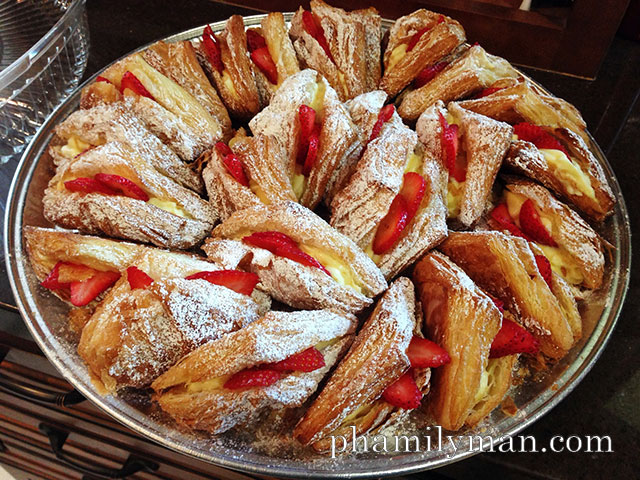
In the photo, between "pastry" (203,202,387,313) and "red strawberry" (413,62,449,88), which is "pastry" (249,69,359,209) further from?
"red strawberry" (413,62,449,88)

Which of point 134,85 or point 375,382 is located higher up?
point 134,85

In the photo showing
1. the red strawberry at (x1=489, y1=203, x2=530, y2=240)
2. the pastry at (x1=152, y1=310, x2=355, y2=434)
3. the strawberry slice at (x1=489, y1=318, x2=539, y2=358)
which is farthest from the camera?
the red strawberry at (x1=489, y1=203, x2=530, y2=240)

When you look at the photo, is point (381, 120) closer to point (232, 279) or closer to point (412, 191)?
point (412, 191)

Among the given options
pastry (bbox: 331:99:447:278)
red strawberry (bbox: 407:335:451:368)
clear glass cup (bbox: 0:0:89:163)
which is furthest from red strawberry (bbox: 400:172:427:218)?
clear glass cup (bbox: 0:0:89:163)

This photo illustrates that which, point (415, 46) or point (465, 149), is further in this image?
point (415, 46)

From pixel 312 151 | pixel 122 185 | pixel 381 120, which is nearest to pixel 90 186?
pixel 122 185

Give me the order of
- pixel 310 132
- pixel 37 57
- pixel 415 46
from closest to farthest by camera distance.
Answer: pixel 310 132 → pixel 37 57 → pixel 415 46

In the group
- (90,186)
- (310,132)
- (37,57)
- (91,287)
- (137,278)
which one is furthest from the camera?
(37,57)
